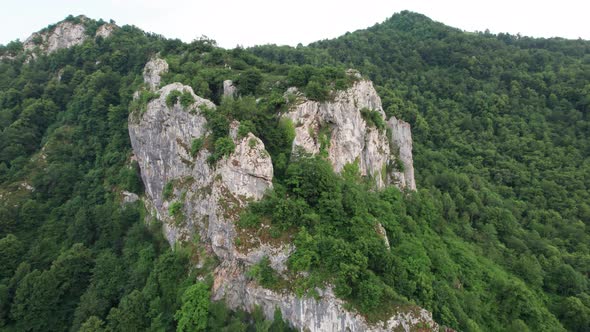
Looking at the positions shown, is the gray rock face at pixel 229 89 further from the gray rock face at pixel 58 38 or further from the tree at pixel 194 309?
the gray rock face at pixel 58 38

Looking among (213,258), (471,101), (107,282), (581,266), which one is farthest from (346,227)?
(471,101)

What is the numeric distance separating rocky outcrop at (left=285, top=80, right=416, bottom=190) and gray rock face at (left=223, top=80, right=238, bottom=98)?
30.7 feet

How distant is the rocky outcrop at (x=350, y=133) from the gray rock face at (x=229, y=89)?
9.37 m

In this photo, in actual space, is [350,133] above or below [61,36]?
below

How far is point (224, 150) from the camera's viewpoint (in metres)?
24.4

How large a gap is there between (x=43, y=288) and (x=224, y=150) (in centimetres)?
2366

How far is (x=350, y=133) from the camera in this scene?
3081 cm

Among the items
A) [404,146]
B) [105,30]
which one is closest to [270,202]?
[404,146]

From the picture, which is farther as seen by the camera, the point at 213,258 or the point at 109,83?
the point at 109,83

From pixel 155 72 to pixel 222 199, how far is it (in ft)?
92.5

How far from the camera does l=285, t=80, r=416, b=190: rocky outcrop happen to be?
28.3m

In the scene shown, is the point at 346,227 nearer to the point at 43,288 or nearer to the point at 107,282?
the point at 107,282

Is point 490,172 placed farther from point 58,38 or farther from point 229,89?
point 58,38

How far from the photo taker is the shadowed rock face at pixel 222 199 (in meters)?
19.0
